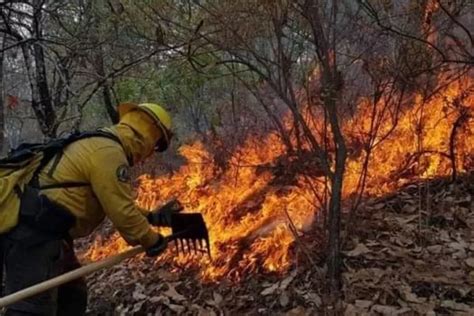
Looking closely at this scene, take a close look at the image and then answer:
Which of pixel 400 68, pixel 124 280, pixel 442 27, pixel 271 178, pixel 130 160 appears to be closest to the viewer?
pixel 130 160

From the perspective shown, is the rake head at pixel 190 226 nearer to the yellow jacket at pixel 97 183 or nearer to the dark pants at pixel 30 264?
the yellow jacket at pixel 97 183

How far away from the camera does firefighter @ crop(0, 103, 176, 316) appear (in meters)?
3.34

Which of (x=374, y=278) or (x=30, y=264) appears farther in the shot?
(x=374, y=278)

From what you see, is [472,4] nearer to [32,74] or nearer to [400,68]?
[400,68]

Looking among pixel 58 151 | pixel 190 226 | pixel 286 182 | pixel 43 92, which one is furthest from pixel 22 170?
pixel 43 92

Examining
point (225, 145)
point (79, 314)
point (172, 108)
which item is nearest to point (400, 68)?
point (79, 314)

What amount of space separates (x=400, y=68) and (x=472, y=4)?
55.8 inches

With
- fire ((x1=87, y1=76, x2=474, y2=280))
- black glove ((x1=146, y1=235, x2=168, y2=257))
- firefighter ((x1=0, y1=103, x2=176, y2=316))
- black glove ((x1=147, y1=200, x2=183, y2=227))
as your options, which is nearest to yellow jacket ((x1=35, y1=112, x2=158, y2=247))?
firefighter ((x1=0, y1=103, x2=176, y2=316))

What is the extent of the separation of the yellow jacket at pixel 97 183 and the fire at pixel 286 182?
1.71m

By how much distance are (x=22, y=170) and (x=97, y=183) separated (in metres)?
0.55

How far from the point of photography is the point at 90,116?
13.2 metres

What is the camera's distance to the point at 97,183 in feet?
10.9

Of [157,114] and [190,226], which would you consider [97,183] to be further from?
[190,226]

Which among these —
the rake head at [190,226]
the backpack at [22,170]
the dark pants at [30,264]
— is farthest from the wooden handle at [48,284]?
the rake head at [190,226]
